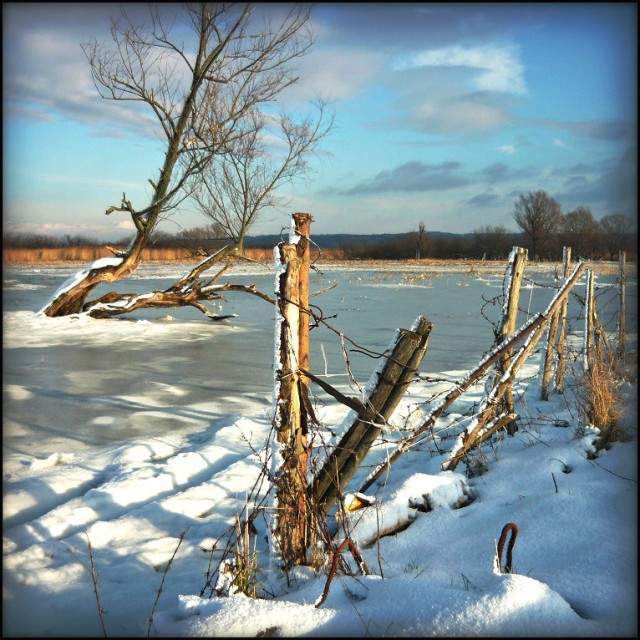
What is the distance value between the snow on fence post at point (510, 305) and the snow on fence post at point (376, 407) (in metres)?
1.71

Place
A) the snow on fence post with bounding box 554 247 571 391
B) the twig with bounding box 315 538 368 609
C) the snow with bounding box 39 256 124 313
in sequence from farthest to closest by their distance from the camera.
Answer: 1. the snow with bounding box 39 256 124 313
2. the snow on fence post with bounding box 554 247 571 391
3. the twig with bounding box 315 538 368 609

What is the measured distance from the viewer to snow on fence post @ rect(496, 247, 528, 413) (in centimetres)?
470

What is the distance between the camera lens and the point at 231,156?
57.9ft

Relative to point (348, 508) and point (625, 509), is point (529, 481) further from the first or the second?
point (348, 508)

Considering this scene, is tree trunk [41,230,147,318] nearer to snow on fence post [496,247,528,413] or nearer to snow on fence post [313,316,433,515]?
snow on fence post [496,247,528,413]

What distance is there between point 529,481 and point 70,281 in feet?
38.9

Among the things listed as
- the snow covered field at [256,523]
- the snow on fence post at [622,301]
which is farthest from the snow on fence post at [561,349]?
the snow on fence post at [622,301]

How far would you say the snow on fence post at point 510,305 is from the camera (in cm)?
470

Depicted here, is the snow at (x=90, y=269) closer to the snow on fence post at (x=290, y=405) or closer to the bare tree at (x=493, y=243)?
the snow on fence post at (x=290, y=405)

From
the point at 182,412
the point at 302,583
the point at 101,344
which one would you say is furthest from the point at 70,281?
the point at 302,583

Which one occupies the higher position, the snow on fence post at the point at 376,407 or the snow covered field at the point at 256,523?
the snow on fence post at the point at 376,407

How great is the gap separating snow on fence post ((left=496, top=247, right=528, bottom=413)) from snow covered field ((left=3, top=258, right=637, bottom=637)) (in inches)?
21.0

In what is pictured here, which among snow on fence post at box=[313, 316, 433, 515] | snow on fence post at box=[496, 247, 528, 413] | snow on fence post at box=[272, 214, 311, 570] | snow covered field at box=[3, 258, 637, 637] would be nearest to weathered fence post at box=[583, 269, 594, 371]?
snow covered field at box=[3, 258, 637, 637]

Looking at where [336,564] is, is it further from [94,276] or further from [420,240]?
[420,240]
